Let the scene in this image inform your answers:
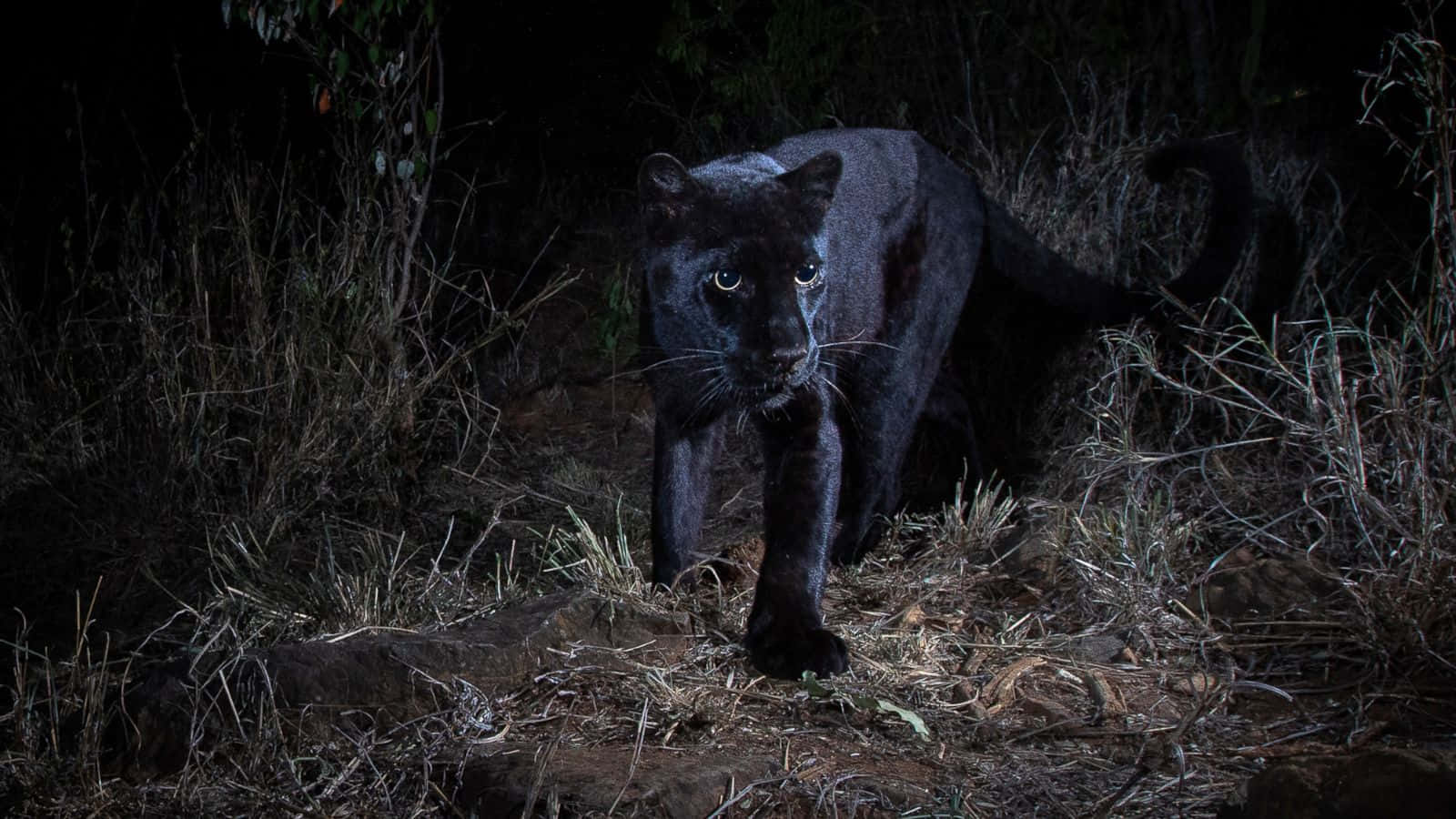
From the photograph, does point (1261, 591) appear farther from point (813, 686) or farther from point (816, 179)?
point (816, 179)

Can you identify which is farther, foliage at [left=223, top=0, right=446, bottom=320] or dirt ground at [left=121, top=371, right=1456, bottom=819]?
foliage at [left=223, top=0, right=446, bottom=320]

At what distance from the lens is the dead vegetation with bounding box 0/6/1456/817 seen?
2.62m

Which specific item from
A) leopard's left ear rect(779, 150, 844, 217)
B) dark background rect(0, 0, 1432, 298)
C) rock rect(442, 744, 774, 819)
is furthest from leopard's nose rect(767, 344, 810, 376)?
dark background rect(0, 0, 1432, 298)

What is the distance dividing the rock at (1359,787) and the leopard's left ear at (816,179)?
6.72 ft

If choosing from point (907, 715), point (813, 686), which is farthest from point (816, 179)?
point (907, 715)

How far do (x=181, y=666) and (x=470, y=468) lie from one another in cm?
250

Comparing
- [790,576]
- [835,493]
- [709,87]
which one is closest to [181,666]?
[790,576]

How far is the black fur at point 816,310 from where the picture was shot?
11.2 feet

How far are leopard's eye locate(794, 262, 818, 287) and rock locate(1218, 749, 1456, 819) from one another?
182 centimetres

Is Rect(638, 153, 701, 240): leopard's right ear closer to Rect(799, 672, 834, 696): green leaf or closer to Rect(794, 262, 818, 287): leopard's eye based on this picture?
Rect(794, 262, 818, 287): leopard's eye

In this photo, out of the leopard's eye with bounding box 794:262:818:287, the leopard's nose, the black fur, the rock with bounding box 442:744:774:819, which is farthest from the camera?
the leopard's eye with bounding box 794:262:818:287

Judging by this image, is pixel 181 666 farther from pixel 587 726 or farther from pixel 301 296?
pixel 301 296

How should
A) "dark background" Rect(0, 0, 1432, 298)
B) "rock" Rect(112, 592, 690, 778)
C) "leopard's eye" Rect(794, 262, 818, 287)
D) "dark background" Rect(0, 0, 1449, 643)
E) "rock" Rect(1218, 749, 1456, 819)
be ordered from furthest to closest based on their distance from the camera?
"dark background" Rect(0, 0, 1432, 298) → "dark background" Rect(0, 0, 1449, 643) → "leopard's eye" Rect(794, 262, 818, 287) → "rock" Rect(112, 592, 690, 778) → "rock" Rect(1218, 749, 1456, 819)

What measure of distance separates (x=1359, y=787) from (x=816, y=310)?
207cm
